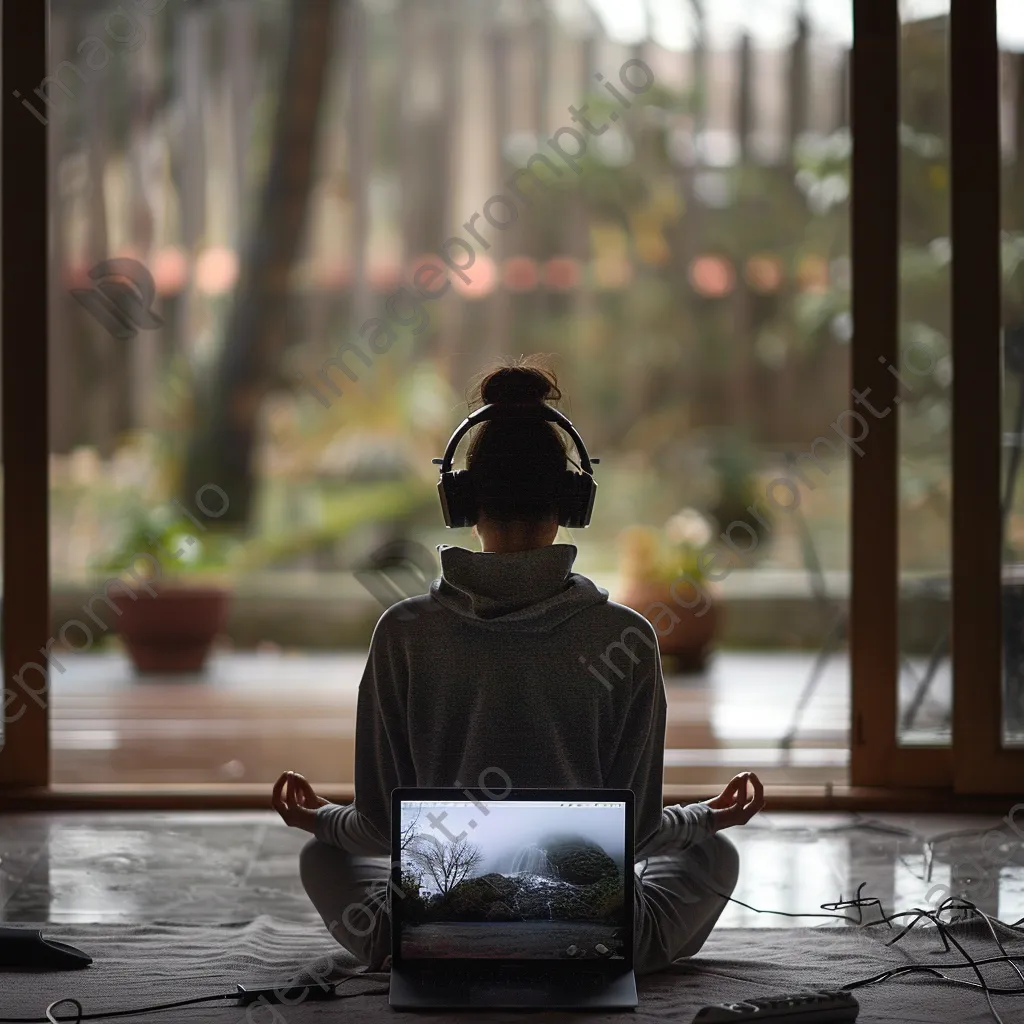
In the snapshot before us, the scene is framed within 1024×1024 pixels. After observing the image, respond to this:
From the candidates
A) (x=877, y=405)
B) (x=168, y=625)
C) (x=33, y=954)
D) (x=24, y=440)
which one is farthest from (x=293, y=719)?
(x=33, y=954)

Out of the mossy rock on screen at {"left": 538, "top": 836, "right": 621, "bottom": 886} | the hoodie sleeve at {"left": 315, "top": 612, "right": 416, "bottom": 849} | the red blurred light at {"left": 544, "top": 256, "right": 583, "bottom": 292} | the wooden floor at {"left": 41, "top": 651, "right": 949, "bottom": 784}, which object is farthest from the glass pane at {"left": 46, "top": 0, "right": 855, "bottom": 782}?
the mossy rock on screen at {"left": 538, "top": 836, "right": 621, "bottom": 886}

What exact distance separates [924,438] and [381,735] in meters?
1.53

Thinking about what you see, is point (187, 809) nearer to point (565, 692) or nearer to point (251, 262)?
point (565, 692)

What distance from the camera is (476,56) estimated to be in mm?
5336

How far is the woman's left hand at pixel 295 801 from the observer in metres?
1.55

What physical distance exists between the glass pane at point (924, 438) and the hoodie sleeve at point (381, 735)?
1422mm

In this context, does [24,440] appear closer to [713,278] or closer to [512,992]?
[512,992]

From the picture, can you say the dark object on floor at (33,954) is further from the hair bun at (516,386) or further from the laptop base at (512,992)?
the hair bun at (516,386)

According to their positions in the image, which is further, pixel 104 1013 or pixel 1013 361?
pixel 1013 361

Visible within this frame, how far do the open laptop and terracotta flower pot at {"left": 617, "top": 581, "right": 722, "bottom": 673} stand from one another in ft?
9.54

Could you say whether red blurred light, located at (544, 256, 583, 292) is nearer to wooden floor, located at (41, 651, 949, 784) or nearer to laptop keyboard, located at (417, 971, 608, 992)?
wooden floor, located at (41, 651, 949, 784)


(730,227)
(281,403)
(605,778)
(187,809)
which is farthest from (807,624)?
(605,778)

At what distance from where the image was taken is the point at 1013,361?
2.59 metres

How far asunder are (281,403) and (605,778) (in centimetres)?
414
